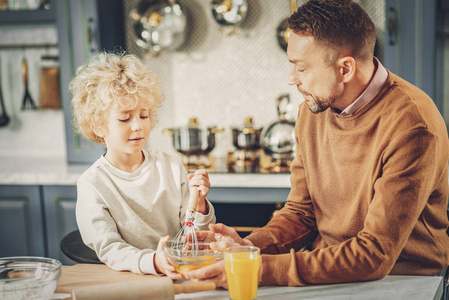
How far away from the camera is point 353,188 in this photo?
4.97ft

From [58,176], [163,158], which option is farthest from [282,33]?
[163,158]

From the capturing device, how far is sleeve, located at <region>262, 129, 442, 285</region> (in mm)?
1229

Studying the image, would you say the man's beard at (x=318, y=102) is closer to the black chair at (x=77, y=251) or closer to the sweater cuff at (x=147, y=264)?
the sweater cuff at (x=147, y=264)

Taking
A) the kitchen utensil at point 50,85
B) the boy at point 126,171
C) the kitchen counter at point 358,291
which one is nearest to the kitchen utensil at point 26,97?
the kitchen utensil at point 50,85

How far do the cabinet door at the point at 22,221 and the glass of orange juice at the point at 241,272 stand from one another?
200 centimetres

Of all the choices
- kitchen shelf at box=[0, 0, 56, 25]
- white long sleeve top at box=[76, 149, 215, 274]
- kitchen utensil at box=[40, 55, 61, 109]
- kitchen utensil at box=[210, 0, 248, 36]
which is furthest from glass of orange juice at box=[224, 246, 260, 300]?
kitchen utensil at box=[40, 55, 61, 109]

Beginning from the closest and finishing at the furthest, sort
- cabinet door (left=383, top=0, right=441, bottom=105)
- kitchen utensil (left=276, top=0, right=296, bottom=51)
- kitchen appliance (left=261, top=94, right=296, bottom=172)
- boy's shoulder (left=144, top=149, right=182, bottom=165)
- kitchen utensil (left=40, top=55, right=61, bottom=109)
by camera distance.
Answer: boy's shoulder (left=144, top=149, right=182, bottom=165), cabinet door (left=383, top=0, right=441, bottom=105), kitchen appliance (left=261, top=94, right=296, bottom=172), kitchen utensil (left=276, top=0, right=296, bottom=51), kitchen utensil (left=40, top=55, right=61, bottom=109)

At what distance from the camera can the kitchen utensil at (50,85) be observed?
336 centimetres

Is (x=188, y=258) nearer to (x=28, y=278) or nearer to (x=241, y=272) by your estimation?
(x=241, y=272)

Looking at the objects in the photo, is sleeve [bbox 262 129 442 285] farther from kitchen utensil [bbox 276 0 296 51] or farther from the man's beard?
kitchen utensil [bbox 276 0 296 51]

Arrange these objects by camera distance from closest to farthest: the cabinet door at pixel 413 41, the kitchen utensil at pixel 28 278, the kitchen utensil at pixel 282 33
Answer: the kitchen utensil at pixel 28 278 < the cabinet door at pixel 413 41 < the kitchen utensil at pixel 282 33

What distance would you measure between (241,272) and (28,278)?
0.47m

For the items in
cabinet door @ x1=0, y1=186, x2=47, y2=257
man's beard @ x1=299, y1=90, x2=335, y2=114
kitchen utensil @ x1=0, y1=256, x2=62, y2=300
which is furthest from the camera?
cabinet door @ x1=0, y1=186, x2=47, y2=257

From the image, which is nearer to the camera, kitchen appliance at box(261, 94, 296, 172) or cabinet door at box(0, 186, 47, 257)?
kitchen appliance at box(261, 94, 296, 172)
